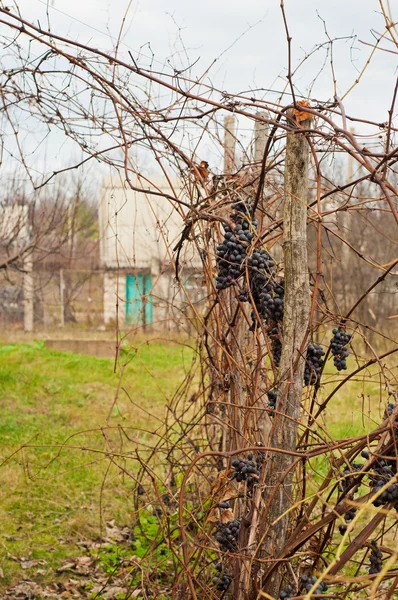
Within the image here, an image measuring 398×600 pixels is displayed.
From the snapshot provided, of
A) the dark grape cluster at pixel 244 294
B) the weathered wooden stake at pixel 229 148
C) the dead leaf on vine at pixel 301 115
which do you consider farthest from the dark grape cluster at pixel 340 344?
the weathered wooden stake at pixel 229 148

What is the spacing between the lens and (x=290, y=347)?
8.57 feet

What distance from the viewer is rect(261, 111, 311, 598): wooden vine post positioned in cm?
261

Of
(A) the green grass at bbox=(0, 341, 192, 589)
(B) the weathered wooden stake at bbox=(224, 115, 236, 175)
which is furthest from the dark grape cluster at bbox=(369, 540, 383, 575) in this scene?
(B) the weathered wooden stake at bbox=(224, 115, 236, 175)

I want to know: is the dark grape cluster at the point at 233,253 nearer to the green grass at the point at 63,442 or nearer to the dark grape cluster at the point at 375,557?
the green grass at the point at 63,442

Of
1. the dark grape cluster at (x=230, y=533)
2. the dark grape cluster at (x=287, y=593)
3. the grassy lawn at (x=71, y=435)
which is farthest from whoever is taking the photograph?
the grassy lawn at (x=71, y=435)

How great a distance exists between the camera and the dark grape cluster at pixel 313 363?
2641 mm

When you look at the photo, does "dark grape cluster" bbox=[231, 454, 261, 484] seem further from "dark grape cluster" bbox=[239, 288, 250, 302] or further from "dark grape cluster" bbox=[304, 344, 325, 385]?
"dark grape cluster" bbox=[239, 288, 250, 302]

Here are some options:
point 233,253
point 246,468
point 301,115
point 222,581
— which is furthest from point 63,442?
point 301,115

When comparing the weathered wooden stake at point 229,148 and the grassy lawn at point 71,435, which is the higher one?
the weathered wooden stake at point 229,148

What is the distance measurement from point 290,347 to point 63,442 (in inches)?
84.1

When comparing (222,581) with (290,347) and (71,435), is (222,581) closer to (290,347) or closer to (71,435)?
(290,347)

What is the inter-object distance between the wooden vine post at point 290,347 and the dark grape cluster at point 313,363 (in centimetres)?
5

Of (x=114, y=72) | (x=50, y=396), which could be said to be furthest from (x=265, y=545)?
(x=50, y=396)

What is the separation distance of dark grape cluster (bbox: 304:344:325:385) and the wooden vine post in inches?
1.8
